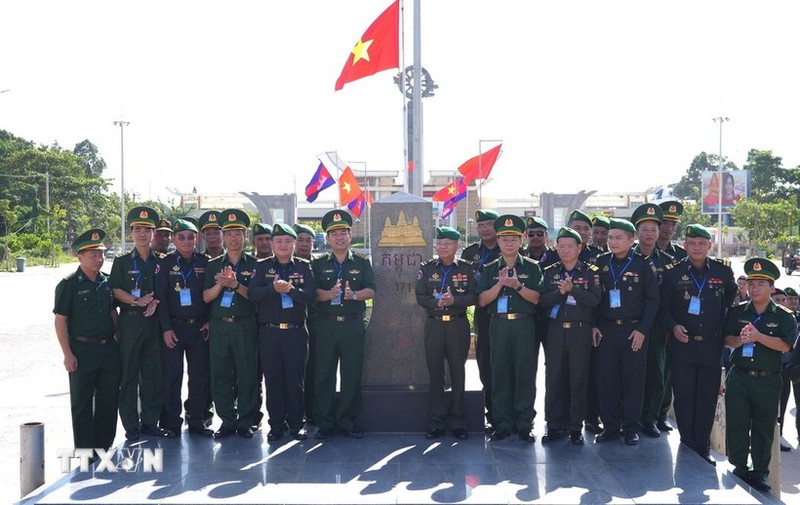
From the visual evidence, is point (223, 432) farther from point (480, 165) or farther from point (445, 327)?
point (480, 165)

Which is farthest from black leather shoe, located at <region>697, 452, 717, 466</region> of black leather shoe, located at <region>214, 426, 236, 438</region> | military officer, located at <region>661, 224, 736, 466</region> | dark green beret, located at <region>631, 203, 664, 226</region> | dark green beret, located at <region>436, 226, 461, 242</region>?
black leather shoe, located at <region>214, 426, 236, 438</region>

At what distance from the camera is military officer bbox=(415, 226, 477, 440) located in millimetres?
5500

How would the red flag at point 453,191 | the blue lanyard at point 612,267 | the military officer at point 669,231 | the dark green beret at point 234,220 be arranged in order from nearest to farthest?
the blue lanyard at point 612,267 → the dark green beret at point 234,220 → the military officer at point 669,231 → the red flag at point 453,191

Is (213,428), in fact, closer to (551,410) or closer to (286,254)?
(286,254)

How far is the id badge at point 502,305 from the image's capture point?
5.40 meters

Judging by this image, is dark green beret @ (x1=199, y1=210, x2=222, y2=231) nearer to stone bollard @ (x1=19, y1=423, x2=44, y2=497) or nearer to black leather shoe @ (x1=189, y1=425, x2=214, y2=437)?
black leather shoe @ (x1=189, y1=425, x2=214, y2=437)

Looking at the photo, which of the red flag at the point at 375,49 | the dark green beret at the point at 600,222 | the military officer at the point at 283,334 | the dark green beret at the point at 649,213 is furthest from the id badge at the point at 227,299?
the red flag at the point at 375,49

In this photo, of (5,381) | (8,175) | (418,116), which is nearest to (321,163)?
(418,116)

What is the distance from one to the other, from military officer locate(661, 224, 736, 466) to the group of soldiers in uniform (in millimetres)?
10

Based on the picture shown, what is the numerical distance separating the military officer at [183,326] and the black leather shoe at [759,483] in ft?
13.0

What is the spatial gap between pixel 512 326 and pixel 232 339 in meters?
2.13

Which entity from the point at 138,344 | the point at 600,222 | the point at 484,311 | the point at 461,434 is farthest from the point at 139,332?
the point at 600,222

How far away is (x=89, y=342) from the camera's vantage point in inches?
209

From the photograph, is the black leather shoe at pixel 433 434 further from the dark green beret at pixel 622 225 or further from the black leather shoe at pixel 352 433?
the dark green beret at pixel 622 225
